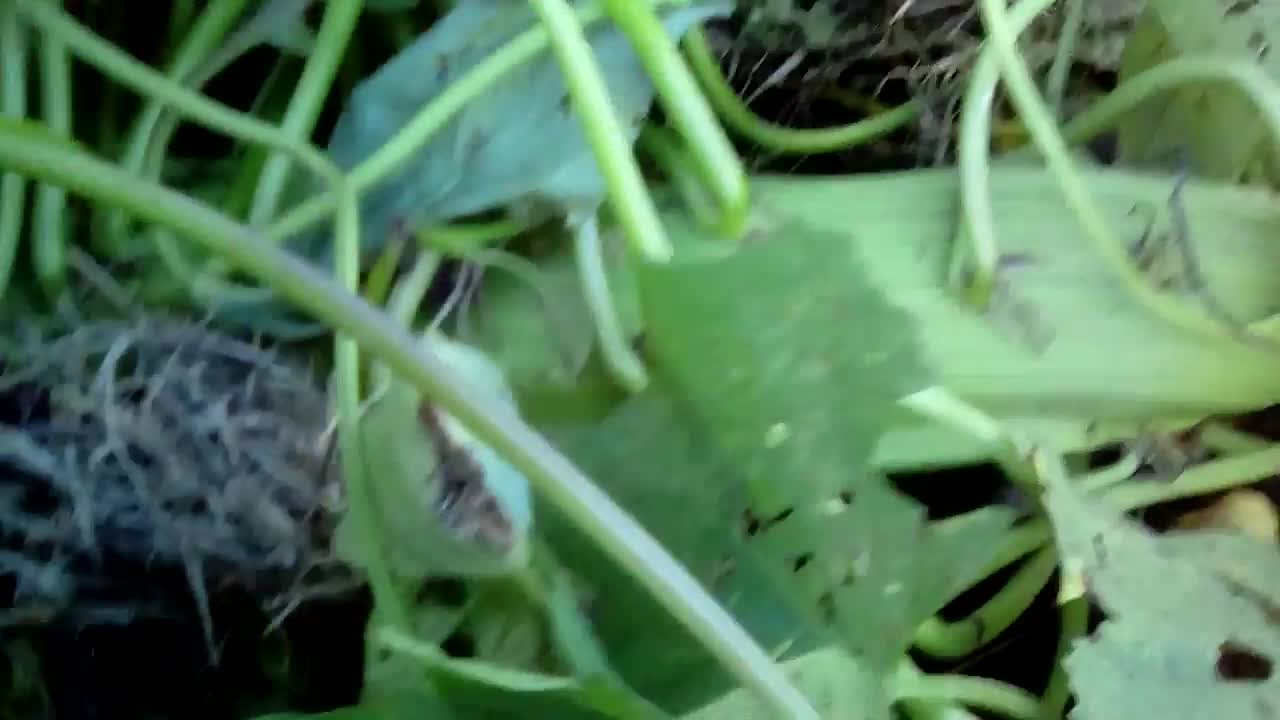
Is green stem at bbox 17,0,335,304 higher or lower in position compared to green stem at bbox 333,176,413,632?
higher

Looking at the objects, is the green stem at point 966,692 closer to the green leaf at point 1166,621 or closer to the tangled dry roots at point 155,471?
the green leaf at point 1166,621

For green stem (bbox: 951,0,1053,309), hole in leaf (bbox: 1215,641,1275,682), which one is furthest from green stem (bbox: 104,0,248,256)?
hole in leaf (bbox: 1215,641,1275,682)

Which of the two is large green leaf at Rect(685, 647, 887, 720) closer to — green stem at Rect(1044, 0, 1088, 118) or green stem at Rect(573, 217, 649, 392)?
green stem at Rect(573, 217, 649, 392)

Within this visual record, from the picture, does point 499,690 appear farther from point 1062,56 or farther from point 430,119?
point 1062,56

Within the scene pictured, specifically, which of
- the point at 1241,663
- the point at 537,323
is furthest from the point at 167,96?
the point at 1241,663

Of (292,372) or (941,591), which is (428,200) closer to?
(292,372)

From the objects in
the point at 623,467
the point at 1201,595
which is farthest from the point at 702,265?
the point at 1201,595

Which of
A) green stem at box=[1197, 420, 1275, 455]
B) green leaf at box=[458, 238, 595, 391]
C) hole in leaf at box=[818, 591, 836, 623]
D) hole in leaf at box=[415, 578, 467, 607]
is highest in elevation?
green leaf at box=[458, 238, 595, 391]
